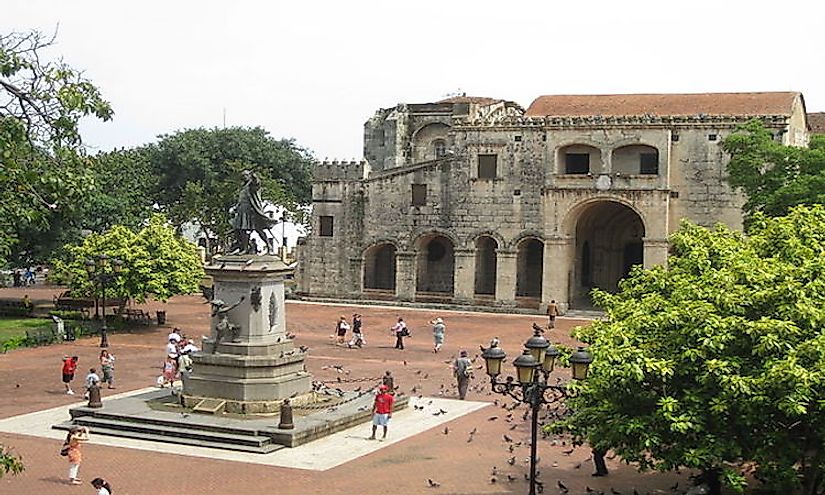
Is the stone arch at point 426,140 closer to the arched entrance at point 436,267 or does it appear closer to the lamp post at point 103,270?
the arched entrance at point 436,267

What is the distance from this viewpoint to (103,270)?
3462cm

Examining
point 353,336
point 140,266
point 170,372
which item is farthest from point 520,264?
point 170,372

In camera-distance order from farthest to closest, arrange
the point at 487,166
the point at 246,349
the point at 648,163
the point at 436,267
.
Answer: the point at 436,267
the point at 487,166
the point at 648,163
the point at 246,349

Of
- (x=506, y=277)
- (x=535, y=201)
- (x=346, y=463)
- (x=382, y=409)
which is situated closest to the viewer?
(x=346, y=463)

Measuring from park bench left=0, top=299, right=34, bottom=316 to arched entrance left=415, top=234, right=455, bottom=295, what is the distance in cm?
1838

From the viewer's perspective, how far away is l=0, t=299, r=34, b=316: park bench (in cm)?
4309

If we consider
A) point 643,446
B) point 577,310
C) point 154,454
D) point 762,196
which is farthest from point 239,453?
point 577,310

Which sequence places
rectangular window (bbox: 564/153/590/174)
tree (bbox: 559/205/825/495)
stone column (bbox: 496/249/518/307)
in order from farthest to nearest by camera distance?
stone column (bbox: 496/249/518/307), rectangular window (bbox: 564/153/590/174), tree (bbox: 559/205/825/495)

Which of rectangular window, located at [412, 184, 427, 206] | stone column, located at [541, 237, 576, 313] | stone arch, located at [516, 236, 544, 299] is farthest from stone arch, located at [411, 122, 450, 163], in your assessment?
stone column, located at [541, 237, 576, 313]

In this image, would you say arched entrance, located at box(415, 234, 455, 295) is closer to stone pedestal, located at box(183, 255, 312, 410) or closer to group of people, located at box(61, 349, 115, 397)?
group of people, located at box(61, 349, 115, 397)

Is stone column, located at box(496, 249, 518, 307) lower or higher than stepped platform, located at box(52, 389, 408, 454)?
higher

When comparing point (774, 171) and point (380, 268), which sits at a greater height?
point (774, 171)

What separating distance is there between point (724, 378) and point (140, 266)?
1087 inches

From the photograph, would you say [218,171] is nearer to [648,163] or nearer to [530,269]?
[530,269]
